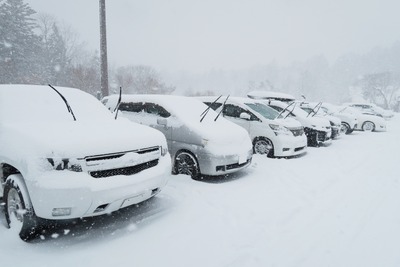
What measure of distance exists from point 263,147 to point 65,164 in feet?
19.3

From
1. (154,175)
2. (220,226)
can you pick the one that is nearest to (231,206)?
(220,226)

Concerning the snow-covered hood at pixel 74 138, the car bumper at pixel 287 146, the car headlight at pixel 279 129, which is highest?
the snow-covered hood at pixel 74 138

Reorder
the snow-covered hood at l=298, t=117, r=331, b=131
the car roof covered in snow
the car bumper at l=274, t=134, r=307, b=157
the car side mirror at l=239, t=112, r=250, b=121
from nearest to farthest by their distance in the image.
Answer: the car bumper at l=274, t=134, r=307, b=157
the car side mirror at l=239, t=112, r=250, b=121
the snow-covered hood at l=298, t=117, r=331, b=131
the car roof covered in snow

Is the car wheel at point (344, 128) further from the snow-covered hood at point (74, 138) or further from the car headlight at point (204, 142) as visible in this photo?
the snow-covered hood at point (74, 138)

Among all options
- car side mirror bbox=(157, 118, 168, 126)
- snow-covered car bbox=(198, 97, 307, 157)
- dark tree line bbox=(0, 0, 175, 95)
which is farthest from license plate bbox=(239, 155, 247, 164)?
dark tree line bbox=(0, 0, 175, 95)

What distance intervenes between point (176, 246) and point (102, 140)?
1464 mm

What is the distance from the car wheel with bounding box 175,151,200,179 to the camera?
5699 millimetres

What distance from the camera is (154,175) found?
3854mm

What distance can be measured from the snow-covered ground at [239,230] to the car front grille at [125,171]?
74 cm

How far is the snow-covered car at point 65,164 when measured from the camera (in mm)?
3066

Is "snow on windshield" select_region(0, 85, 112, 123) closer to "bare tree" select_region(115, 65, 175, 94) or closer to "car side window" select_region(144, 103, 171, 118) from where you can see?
"car side window" select_region(144, 103, 171, 118)

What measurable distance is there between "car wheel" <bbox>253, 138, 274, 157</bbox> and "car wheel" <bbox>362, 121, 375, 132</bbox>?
11.3 metres

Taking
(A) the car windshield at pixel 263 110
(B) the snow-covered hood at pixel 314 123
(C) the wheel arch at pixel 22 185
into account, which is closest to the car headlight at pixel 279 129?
(A) the car windshield at pixel 263 110

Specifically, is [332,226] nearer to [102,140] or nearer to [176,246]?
[176,246]
